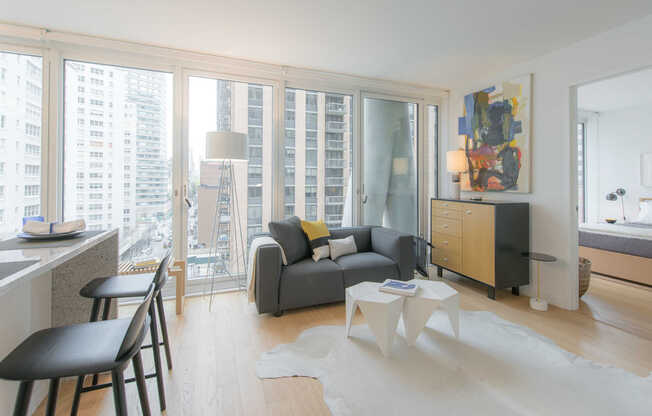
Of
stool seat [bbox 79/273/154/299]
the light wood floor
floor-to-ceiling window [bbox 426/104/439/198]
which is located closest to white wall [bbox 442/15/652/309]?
the light wood floor

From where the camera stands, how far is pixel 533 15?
8.00ft

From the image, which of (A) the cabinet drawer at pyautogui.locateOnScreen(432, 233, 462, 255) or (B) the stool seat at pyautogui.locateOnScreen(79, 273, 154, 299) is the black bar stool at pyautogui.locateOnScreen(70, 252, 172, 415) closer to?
(B) the stool seat at pyautogui.locateOnScreen(79, 273, 154, 299)

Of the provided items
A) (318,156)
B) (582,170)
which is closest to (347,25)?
(318,156)

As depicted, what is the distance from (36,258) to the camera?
1.21 meters

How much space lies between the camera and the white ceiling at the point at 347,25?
2332mm

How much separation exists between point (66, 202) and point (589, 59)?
16.6 ft

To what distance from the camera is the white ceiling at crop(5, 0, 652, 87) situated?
7.65 feet

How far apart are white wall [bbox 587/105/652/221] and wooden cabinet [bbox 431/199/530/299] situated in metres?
3.55

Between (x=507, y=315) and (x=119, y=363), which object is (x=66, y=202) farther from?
(x=507, y=315)

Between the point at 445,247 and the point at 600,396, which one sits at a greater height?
the point at 445,247

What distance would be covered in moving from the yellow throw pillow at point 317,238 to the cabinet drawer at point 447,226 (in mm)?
1505

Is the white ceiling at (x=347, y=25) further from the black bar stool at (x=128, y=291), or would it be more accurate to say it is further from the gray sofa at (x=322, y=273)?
the black bar stool at (x=128, y=291)

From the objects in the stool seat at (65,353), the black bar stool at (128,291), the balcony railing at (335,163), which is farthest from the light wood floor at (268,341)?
the balcony railing at (335,163)

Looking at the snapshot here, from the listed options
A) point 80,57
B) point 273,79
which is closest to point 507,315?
point 273,79
